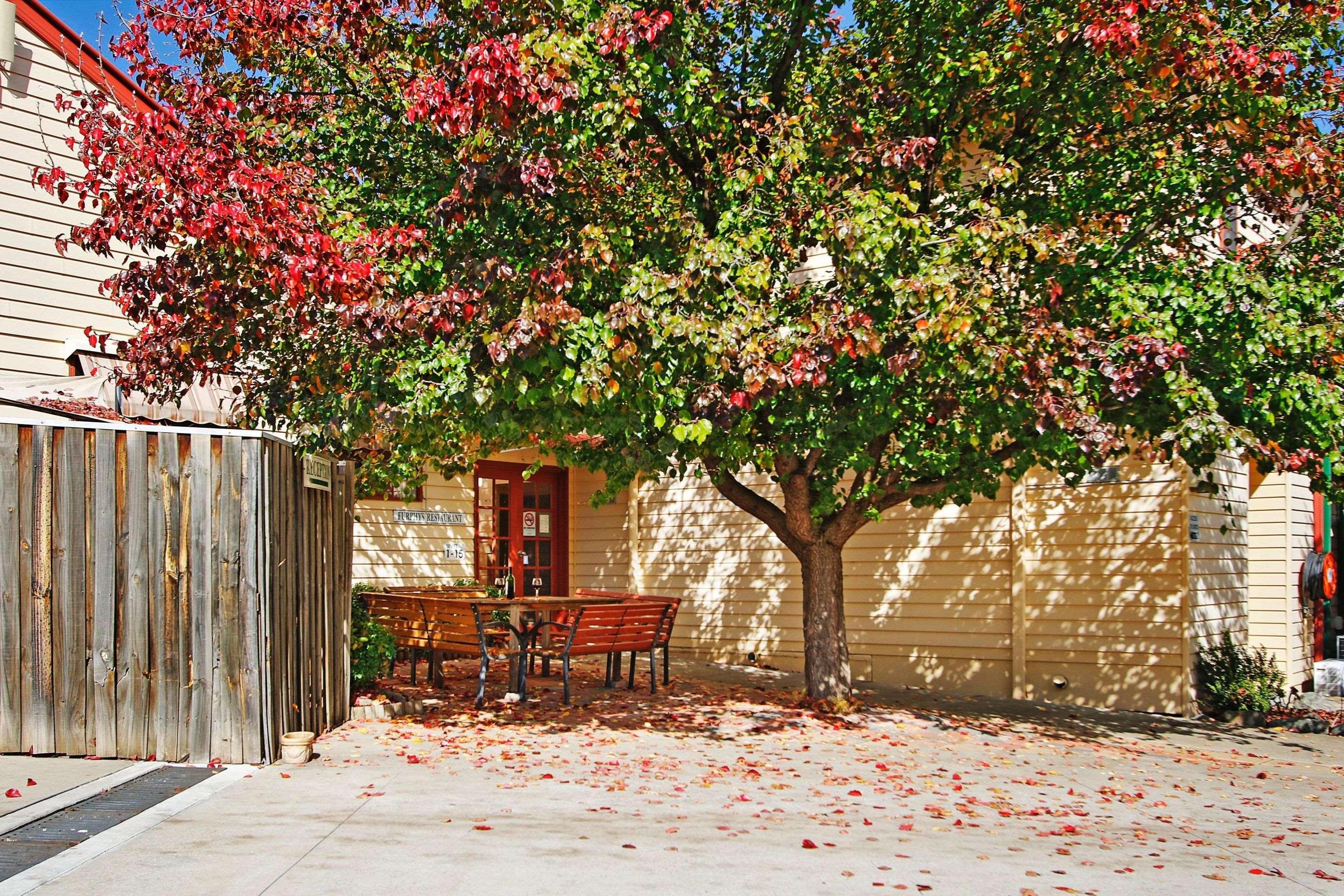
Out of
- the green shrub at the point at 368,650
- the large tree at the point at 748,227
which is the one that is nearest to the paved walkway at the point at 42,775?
the large tree at the point at 748,227

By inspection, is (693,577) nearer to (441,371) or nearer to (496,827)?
(441,371)

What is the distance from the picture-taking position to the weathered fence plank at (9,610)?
6.64m

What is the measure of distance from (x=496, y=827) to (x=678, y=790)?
152 cm

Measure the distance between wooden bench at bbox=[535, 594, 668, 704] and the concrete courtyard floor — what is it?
463 mm

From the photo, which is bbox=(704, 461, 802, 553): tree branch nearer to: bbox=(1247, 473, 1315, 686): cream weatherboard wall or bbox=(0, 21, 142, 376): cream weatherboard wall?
bbox=(0, 21, 142, 376): cream weatherboard wall

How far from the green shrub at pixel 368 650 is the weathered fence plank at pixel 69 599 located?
109 inches

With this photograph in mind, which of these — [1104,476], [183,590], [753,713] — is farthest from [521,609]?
[1104,476]

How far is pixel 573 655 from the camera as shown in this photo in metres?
10.1

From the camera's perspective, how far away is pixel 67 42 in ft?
36.2

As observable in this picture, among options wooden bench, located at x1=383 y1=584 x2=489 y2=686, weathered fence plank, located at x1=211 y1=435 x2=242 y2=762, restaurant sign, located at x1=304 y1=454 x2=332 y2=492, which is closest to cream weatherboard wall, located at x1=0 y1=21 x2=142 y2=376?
wooden bench, located at x1=383 y1=584 x2=489 y2=686

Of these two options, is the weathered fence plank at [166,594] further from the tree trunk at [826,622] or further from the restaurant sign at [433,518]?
the restaurant sign at [433,518]

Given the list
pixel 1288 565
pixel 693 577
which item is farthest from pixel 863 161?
pixel 1288 565

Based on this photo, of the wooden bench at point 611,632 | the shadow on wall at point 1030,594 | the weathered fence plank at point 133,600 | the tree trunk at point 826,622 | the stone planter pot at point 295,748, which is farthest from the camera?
the shadow on wall at point 1030,594

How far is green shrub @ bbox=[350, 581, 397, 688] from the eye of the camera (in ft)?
31.6
